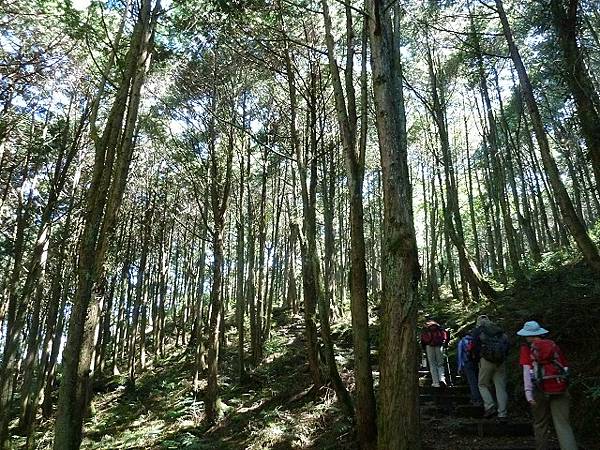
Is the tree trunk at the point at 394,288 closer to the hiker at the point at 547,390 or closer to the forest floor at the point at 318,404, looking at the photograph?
the hiker at the point at 547,390

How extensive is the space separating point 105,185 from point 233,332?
18.2 m

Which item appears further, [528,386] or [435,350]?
[435,350]

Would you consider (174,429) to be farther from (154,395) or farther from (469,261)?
(469,261)

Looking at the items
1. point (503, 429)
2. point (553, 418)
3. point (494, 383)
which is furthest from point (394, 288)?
point (494, 383)

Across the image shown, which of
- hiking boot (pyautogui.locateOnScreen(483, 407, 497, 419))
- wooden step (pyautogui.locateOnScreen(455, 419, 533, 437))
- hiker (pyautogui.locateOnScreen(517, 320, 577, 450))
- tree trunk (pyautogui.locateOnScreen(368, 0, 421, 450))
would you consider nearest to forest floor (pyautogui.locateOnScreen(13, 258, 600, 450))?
wooden step (pyautogui.locateOnScreen(455, 419, 533, 437))

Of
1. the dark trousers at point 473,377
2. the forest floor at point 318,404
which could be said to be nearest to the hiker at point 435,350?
the forest floor at point 318,404

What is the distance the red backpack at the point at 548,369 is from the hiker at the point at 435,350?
3.53 m

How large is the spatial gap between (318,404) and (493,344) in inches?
165

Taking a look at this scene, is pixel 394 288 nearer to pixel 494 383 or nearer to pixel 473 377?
pixel 494 383

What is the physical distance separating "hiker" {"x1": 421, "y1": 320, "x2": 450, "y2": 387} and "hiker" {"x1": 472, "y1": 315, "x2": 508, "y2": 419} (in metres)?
1.62

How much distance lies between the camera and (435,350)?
8633 millimetres

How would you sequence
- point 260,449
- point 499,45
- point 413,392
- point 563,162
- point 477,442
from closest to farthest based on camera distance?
point 413,392 < point 477,442 < point 260,449 < point 499,45 < point 563,162

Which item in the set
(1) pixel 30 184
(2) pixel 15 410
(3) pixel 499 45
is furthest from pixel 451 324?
(2) pixel 15 410

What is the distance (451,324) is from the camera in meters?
12.7
